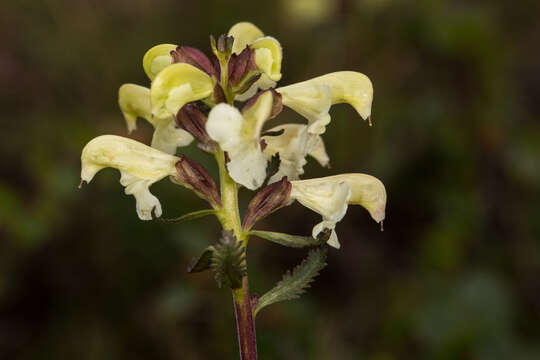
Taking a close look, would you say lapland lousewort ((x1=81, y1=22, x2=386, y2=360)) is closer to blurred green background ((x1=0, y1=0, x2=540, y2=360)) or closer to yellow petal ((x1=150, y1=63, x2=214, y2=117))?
yellow petal ((x1=150, y1=63, x2=214, y2=117))

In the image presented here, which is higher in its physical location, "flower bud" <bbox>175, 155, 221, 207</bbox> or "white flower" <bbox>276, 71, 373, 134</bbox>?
"white flower" <bbox>276, 71, 373, 134</bbox>

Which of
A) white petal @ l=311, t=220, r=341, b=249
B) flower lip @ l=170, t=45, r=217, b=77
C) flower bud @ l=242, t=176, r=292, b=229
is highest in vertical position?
flower lip @ l=170, t=45, r=217, b=77

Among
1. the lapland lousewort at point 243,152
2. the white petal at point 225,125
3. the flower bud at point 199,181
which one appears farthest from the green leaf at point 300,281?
the white petal at point 225,125

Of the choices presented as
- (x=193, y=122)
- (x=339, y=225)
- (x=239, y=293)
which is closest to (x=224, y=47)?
(x=193, y=122)

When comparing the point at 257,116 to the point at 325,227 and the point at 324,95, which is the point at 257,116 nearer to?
the point at 324,95

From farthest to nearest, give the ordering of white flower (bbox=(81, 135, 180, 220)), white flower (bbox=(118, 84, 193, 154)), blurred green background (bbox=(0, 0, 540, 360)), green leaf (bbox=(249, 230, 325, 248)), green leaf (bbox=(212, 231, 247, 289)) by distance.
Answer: blurred green background (bbox=(0, 0, 540, 360))
white flower (bbox=(118, 84, 193, 154))
white flower (bbox=(81, 135, 180, 220))
green leaf (bbox=(249, 230, 325, 248))
green leaf (bbox=(212, 231, 247, 289))

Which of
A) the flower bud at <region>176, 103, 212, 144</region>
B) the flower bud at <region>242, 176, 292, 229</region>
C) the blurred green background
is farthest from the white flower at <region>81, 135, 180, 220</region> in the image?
the blurred green background

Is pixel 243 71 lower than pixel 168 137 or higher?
higher

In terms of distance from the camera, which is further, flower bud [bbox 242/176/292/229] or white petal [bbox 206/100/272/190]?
flower bud [bbox 242/176/292/229]
